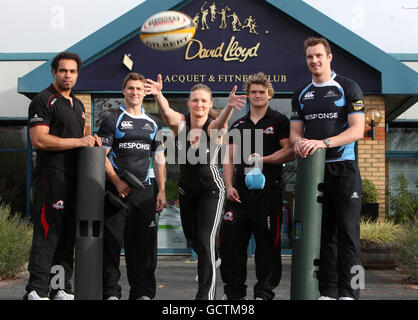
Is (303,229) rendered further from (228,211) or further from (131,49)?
(131,49)

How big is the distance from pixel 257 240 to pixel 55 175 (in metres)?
2.00

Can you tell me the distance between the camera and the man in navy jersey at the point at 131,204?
15.3 feet

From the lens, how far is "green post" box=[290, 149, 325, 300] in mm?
4090

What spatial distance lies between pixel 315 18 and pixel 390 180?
5.72 metres

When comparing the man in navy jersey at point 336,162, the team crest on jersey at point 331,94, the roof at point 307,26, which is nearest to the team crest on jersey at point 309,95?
the man in navy jersey at point 336,162

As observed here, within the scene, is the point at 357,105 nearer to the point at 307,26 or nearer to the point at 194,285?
the point at 194,285

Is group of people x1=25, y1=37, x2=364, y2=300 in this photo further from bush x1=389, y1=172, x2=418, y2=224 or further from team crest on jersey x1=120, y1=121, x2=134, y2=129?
bush x1=389, y1=172, x2=418, y2=224

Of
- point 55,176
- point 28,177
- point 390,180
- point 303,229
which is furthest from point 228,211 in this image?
point 390,180

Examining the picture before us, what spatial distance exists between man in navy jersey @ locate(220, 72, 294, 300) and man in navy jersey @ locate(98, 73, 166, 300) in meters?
0.75

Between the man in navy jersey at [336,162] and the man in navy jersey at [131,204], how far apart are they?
5.02 ft

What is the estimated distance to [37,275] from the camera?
4.46 m

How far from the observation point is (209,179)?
479cm

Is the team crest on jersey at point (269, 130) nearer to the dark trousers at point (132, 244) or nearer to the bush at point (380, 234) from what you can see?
the dark trousers at point (132, 244)

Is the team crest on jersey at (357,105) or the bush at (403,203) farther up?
the team crest on jersey at (357,105)
